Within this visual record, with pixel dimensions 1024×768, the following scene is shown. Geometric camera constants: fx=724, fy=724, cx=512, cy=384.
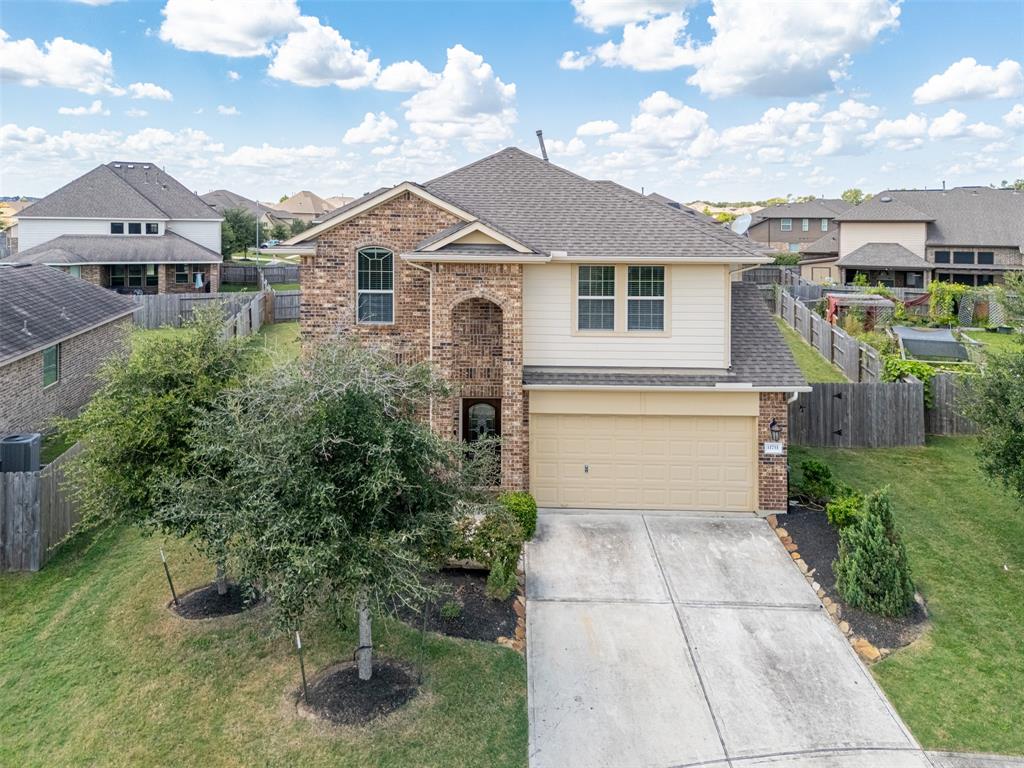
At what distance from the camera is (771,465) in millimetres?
13961

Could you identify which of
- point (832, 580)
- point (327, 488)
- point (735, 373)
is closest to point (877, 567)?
point (832, 580)

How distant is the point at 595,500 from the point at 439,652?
19.3ft

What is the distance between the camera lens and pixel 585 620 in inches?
405

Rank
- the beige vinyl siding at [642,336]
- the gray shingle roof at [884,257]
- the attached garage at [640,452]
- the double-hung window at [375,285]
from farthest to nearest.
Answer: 1. the gray shingle roof at [884,257]
2. the double-hung window at [375,285]
3. the beige vinyl siding at [642,336]
4. the attached garage at [640,452]

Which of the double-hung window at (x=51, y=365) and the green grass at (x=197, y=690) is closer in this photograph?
the green grass at (x=197, y=690)

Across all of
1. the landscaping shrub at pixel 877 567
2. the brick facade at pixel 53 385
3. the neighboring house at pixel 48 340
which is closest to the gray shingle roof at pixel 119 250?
the neighboring house at pixel 48 340

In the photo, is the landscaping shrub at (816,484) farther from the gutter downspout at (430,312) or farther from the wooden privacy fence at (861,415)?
the gutter downspout at (430,312)

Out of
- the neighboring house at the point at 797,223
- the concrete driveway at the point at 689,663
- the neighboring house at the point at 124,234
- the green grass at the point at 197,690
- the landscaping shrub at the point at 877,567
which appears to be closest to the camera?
the green grass at the point at 197,690

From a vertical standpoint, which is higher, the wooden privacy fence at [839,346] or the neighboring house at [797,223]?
the neighboring house at [797,223]

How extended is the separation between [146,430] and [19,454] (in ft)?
14.4

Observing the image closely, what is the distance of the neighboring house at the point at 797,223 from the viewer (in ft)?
206

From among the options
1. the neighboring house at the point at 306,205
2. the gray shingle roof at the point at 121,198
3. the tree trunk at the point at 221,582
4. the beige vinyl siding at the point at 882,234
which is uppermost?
the neighboring house at the point at 306,205

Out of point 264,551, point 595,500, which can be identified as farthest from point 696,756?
point 595,500

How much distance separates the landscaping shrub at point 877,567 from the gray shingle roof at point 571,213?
5491 mm
